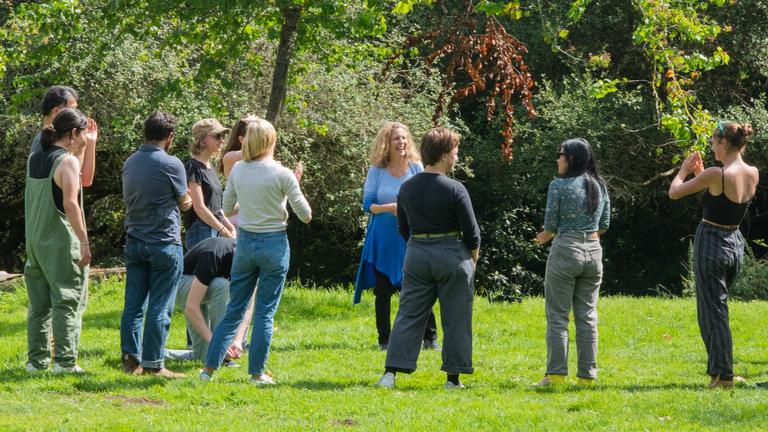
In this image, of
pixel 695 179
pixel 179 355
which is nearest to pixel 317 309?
pixel 179 355

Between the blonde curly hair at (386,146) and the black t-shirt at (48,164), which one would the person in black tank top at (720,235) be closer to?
the blonde curly hair at (386,146)

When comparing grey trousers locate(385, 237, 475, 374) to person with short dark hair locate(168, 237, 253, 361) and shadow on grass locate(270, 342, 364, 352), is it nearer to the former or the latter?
person with short dark hair locate(168, 237, 253, 361)

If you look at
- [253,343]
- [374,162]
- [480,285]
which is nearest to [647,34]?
[374,162]

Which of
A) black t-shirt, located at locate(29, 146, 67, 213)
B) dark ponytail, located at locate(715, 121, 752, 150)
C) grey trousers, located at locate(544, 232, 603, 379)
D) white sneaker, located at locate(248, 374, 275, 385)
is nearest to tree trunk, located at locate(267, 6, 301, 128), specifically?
black t-shirt, located at locate(29, 146, 67, 213)

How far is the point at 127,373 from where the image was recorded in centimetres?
791

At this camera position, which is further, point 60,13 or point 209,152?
point 60,13

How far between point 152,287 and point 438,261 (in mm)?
2229

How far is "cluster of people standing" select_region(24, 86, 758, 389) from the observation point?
24.0 feet

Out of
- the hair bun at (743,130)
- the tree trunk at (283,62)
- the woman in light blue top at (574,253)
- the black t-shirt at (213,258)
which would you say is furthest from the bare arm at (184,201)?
the hair bun at (743,130)

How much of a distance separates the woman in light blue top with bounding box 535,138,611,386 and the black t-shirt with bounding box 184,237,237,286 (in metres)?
2.52

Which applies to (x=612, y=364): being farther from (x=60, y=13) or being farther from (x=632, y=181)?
(x=632, y=181)

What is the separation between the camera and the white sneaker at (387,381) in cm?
747

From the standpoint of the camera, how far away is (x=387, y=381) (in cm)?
749

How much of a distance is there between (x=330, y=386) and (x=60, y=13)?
6.33m
